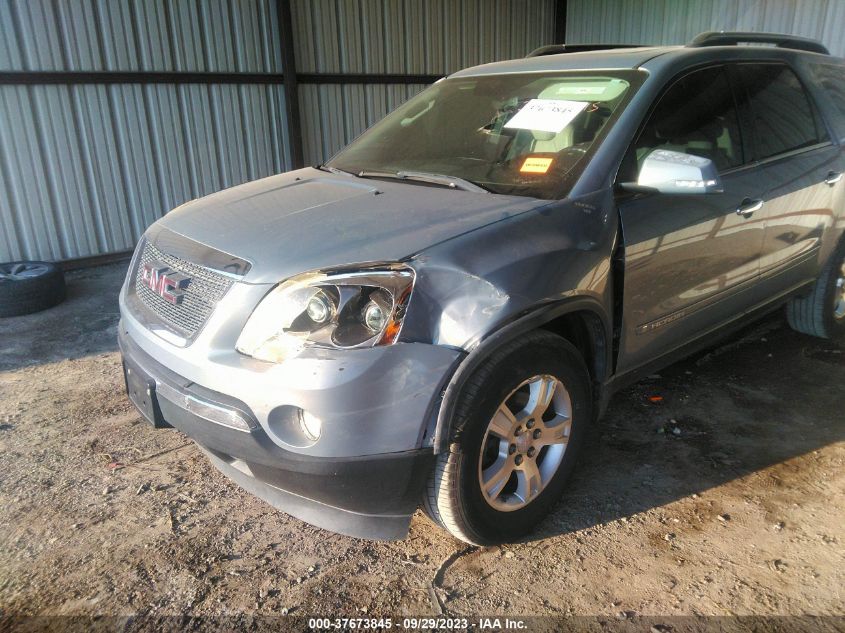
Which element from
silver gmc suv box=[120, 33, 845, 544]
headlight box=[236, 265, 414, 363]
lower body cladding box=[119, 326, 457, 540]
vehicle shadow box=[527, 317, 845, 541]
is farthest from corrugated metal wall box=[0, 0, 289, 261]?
vehicle shadow box=[527, 317, 845, 541]

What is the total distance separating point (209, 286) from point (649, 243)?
1.74 m

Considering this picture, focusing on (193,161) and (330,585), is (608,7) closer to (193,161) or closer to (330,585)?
(193,161)

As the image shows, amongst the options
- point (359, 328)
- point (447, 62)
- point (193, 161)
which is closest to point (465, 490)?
point (359, 328)

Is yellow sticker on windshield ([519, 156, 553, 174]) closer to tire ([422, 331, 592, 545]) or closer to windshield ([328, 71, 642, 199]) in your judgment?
windshield ([328, 71, 642, 199])

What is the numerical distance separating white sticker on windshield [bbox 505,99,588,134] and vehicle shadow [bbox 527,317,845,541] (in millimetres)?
1468

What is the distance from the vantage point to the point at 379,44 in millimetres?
9062

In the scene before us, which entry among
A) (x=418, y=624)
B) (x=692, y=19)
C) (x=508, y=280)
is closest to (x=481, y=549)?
(x=418, y=624)

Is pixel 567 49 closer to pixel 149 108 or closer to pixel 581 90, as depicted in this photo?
pixel 581 90

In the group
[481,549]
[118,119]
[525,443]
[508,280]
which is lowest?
[481,549]

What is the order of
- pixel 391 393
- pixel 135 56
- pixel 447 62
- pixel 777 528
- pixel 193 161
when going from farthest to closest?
pixel 447 62 < pixel 193 161 < pixel 135 56 < pixel 777 528 < pixel 391 393

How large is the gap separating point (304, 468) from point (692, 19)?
9.56m

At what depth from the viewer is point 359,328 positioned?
2.10 m

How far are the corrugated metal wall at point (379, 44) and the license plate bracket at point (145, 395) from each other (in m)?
6.42

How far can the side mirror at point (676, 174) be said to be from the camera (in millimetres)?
2590
